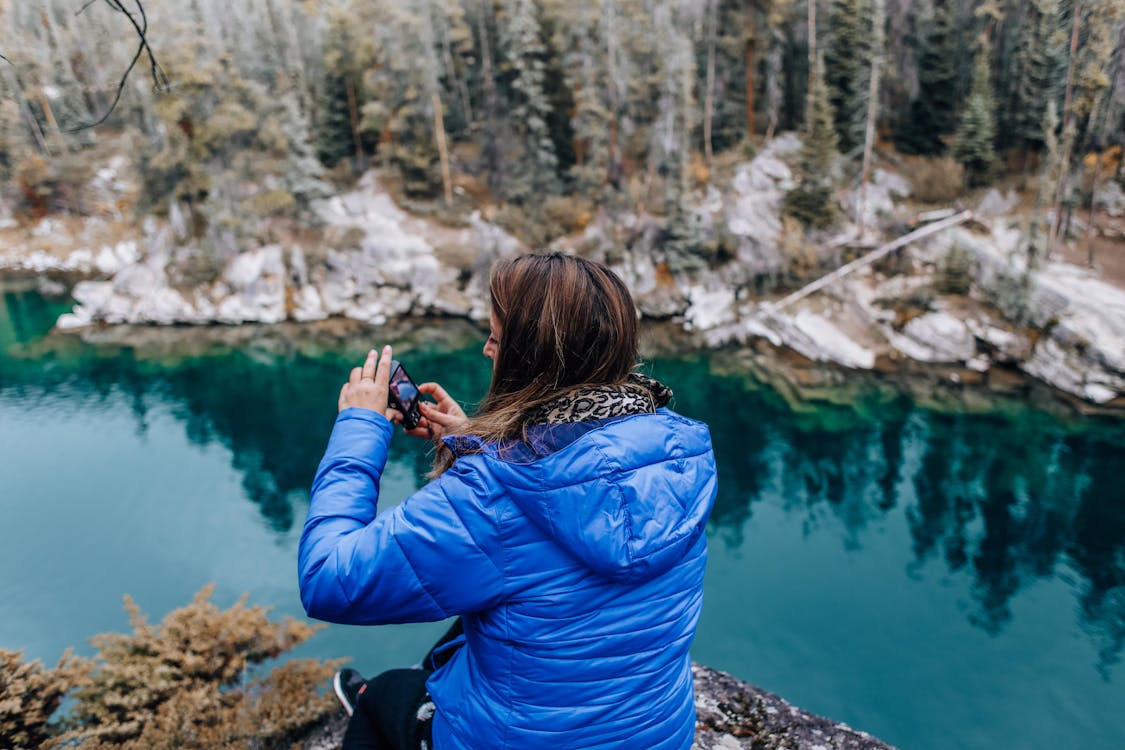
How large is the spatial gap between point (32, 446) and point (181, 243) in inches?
412

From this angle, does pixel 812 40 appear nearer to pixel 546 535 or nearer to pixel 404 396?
pixel 404 396

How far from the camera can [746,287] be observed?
1766 cm

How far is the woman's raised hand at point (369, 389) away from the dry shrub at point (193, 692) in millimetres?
3082

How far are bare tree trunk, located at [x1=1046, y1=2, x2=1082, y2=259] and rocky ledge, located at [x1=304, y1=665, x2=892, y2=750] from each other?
1547cm

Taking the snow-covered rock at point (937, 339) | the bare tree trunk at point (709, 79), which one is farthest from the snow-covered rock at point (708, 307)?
the bare tree trunk at point (709, 79)

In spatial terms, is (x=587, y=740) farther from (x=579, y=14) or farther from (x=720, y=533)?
(x=579, y=14)

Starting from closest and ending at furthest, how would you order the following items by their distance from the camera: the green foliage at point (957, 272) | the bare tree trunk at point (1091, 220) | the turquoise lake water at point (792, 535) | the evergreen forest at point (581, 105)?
the turquoise lake water at point (792, 535), the bare tree trunk at point (1091, 220), the green foliage at point (957, 272), the evergreen forest at point (581, 105)

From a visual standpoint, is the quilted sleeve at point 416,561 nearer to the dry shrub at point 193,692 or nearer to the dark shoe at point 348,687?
the dark shoe at point 348,687

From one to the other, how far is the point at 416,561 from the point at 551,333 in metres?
0.57

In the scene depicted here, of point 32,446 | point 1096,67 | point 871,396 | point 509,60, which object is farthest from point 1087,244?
point 32,446

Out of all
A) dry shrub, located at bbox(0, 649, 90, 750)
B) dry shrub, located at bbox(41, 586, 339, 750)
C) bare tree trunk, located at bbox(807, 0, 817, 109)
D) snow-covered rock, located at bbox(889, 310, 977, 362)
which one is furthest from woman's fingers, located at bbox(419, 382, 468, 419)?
bare tree trunk, located at bbox(807, 0, 817, 109)

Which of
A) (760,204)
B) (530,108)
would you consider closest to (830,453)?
(760,204)

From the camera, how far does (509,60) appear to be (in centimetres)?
2072

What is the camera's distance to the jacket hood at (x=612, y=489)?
1.32 m
